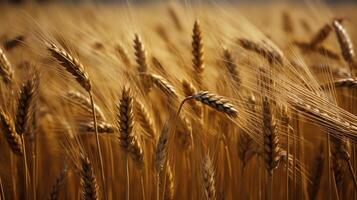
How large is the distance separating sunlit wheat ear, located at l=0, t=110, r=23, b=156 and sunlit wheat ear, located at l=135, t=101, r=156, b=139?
42cm

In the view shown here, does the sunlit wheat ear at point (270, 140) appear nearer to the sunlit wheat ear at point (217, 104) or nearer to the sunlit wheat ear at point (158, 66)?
the sunlit wheat ear at point (217, 104)

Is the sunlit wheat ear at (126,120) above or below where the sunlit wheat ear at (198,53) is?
below

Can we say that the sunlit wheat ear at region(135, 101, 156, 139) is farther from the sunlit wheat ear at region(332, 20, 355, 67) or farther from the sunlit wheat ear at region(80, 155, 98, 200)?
the sunlit wheat ear at region(332, 20, 355, 67)

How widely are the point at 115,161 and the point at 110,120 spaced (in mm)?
286

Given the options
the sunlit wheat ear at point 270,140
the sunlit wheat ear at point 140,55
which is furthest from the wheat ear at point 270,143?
the sunlit wheat ear at point 140,55

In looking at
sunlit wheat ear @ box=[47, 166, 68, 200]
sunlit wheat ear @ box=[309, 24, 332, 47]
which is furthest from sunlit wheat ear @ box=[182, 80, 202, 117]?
sunlit wheat ear @ box=[309, 24, 332, 47]

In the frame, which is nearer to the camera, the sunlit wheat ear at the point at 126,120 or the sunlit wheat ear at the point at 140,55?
the sunlit wheat ear at the point at 126,120

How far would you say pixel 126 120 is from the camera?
1.26m

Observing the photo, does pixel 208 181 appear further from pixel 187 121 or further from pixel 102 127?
pixel 102 127

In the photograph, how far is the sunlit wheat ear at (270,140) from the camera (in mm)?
1203

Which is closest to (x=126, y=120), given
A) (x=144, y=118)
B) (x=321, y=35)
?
(x=144, y=118)

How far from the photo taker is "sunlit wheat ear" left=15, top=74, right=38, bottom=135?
131 cm

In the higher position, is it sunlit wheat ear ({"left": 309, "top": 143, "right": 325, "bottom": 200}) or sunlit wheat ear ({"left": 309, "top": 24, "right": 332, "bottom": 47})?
sunlit wheat ear ({"left": 309, "top": 24, "right": 332, "bottom": 47})

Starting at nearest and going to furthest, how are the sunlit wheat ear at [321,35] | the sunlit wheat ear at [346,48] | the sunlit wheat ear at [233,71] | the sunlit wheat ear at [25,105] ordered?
1. the sunlit wheat ear at [25,105]
2. the sunlit wheat ear at [233,71]
3. the sunlit wheat ear at [346,48]
4. the sunlit wheat ear at [321,35]
